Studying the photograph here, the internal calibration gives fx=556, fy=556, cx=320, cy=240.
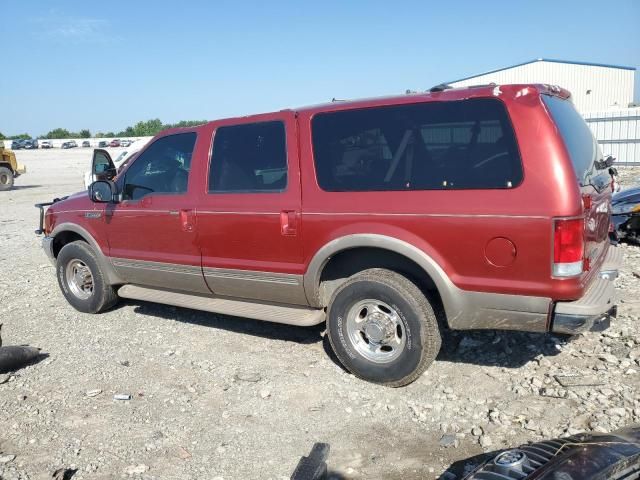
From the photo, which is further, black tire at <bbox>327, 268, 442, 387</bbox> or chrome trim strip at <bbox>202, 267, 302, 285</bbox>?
chrome trim strip at <bbox>202, 267, 302, 285</bbox>

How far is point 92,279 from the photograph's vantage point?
5.75m

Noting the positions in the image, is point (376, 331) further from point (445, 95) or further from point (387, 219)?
point (445, 95)

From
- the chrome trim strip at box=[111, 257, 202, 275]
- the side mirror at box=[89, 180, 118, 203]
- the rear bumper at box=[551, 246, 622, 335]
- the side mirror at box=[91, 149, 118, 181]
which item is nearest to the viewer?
the rear bumper at box=[551, 246, 622, 335]

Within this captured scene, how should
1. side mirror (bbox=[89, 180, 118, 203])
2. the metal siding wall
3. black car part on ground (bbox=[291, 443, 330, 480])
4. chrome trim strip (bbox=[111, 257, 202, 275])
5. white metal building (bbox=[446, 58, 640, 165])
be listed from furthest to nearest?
white metal building (bbox=[446, 58, 640, 165]), the metal siding wall, side mirror (bbox=[89, 180, 118, 203]), chrome trim strip (bbox=[111, 257, 202, 275]), black car part on ground (bbox=[291, 443, 330, 480])

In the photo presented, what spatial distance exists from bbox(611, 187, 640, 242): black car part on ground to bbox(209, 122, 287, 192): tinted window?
5.23m

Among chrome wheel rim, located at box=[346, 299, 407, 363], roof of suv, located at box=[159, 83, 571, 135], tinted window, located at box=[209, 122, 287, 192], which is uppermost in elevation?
roof of suv, located at box=[159, 83, 571, 135]

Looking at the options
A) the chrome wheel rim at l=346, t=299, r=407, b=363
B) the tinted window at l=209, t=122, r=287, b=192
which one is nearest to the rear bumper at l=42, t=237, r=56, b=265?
the tinted window at l=209, t=122, r=287, b=192

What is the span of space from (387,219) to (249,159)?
140 cm

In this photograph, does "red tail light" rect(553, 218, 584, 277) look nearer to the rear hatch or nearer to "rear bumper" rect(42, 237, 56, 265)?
the rear hatch

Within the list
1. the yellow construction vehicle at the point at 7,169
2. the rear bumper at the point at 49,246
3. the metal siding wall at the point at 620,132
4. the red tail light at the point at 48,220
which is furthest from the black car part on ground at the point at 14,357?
the yellow construction vehicle at the point at 7,169

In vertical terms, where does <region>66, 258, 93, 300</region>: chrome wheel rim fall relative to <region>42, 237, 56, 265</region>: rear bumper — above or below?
below

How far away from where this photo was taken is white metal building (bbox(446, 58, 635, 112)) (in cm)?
3192

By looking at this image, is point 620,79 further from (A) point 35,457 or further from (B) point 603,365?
(A) point 35,457

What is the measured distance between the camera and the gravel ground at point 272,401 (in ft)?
10.5
